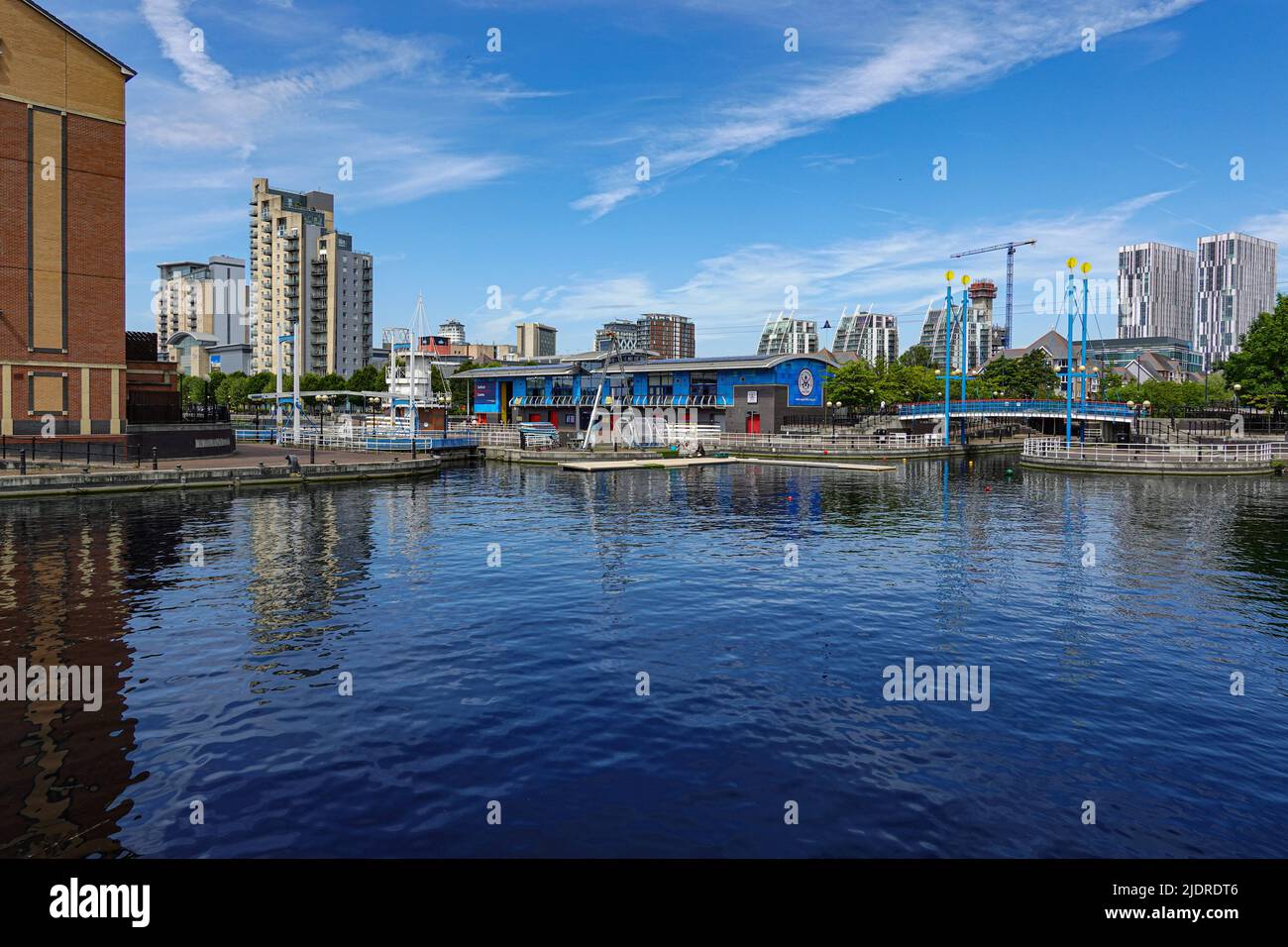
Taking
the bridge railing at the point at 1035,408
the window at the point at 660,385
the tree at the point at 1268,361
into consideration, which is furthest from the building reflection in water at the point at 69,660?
the tree at the point at 1268,361

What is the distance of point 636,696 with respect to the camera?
1675 cm

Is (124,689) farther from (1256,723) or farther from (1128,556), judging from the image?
(1128,556)

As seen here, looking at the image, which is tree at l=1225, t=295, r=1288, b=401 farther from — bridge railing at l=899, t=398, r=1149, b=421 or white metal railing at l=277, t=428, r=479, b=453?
white metal railing at l=277, t=428, r=479, b=453

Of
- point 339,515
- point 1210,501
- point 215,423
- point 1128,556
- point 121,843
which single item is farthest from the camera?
point 215,423

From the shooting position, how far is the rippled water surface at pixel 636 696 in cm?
1161

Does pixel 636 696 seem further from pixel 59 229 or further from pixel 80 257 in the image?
pixel 59 229

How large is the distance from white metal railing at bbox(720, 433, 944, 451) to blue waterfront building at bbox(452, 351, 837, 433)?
24.2 ft

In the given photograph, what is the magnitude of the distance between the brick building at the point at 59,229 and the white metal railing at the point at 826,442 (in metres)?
57.4

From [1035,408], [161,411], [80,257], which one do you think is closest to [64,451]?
[161,411]

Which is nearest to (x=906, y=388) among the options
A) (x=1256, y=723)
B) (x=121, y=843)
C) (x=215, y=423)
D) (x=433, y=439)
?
(x=433, y=439)

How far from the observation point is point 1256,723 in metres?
15.7

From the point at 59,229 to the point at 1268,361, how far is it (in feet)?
414

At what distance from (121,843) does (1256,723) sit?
63.3ft

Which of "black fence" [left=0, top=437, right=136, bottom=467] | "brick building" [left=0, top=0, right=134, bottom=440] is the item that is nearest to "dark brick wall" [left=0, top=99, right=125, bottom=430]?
"brick building" [left=0, top=0, right=134, bottom=440]
